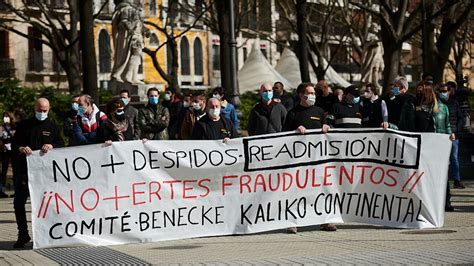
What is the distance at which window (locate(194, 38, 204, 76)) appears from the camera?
70.8 meters

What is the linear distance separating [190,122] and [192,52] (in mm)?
53345

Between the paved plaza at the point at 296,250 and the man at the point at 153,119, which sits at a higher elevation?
the man at the point at 153,119

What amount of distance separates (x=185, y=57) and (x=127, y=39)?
133 ft

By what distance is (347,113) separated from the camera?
16.1 meters

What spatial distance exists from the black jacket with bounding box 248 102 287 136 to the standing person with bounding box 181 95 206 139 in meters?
1.28

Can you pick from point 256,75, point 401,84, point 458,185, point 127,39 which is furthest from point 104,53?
point 401,84

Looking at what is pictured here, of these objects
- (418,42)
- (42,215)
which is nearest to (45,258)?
(42,215)

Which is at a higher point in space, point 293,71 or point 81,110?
point 81,110

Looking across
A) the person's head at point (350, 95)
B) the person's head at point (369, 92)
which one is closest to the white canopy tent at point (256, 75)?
the person's head at point (369, 92)

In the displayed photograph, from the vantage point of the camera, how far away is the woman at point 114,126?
47.3 feet

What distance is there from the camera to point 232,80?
1039 inches

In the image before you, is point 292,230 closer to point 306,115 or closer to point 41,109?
point 306,115

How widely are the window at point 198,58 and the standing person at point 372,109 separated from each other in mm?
48761

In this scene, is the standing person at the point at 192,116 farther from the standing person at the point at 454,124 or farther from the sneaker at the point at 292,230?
the standing person at the point at 454,124
